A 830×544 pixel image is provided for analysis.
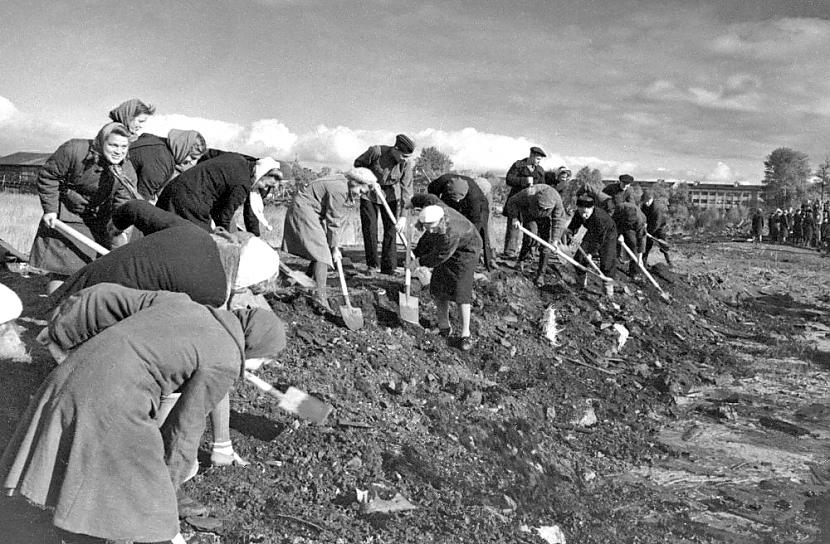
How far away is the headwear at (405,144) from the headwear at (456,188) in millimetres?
589

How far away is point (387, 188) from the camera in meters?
8.38

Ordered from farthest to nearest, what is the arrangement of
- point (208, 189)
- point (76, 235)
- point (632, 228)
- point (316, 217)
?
1. point (632, 228)
2. point (316, 217)
3. point (208, 189)
4. point (76, 235)

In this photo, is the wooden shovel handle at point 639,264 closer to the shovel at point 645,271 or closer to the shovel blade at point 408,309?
the shovel at point 645,271

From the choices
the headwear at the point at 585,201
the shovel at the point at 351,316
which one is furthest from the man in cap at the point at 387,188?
the headwear at the point at 585,201

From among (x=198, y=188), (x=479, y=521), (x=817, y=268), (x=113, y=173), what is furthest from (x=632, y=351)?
(x=817, y=268)

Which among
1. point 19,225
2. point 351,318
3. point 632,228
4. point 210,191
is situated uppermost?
point 210,191

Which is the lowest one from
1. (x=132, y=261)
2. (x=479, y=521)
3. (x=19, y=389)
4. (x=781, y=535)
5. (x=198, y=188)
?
(x=781, y=535)

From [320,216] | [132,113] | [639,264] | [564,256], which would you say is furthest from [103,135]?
[639,264]

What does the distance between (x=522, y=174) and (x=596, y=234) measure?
1366mm

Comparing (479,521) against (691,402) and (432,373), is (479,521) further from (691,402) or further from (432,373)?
(691,402)

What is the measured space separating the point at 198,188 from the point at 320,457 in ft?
6.52

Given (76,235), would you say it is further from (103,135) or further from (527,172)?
(527,172)

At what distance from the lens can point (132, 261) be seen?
2.87m

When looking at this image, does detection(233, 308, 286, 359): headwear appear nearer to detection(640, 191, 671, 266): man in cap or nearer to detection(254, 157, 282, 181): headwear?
detection(254, 157, 282, 181): headwear
